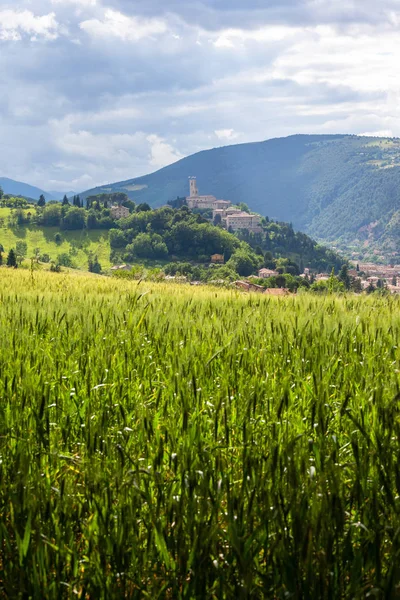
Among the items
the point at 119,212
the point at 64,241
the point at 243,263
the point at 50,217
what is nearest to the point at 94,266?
the point at 64,241

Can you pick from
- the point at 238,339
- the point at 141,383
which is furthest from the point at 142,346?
the point at 141,383

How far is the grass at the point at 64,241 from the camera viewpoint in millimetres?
152375

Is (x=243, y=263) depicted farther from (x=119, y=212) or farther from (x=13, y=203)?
(x=13, y=203)

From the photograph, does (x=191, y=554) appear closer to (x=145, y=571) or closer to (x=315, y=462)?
(x=145, y=571)

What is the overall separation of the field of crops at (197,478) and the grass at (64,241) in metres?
145

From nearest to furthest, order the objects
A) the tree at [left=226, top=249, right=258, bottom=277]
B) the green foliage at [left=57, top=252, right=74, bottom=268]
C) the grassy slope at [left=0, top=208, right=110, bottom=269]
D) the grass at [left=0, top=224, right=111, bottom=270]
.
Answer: the tree at [left=226, top=249, right=258, bottom=277], the green foliage at [left=57, top=252, right=74, bottom=268], the grass at [left=0, top=224, right=111, bottom=270], the grassy slope at [left=0, top=208, right=110, bottom=269]

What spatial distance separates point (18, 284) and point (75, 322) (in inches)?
243

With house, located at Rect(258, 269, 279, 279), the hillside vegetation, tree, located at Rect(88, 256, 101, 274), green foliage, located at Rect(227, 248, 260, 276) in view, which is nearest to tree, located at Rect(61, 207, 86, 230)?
the hillside vegetation

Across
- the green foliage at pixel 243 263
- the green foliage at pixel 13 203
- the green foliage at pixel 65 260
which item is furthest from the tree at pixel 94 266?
the green foliage at pixel 13 203

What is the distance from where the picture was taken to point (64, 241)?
529ft

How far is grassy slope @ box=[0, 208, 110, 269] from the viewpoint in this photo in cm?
15262

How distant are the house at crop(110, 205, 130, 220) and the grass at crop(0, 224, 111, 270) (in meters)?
14.3

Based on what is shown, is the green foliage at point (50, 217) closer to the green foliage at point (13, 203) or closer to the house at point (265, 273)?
the green foliage at point (13, 203)

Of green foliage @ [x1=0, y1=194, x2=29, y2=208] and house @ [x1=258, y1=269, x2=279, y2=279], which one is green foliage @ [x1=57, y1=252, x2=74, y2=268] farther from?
green foliage @ [x1=0, y1=194, x2=29, y2=208]
